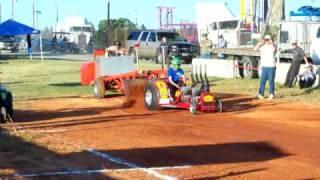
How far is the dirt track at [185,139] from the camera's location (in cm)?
898

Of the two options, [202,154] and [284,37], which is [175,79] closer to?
[202,154]

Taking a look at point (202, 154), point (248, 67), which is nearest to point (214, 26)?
point (248, 67)

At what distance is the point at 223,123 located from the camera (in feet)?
44.8

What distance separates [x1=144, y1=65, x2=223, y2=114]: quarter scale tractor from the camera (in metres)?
15.4

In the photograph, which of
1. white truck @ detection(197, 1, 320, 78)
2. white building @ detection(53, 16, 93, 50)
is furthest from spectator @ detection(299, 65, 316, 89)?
white building @ detection(53, 16, 93, 50)

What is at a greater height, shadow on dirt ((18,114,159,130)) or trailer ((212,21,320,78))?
trailer ((212,21,320,78))

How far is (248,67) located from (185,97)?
11.5 metres

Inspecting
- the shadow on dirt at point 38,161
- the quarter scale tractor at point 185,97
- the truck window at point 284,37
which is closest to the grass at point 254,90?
the truck window at point 284,37

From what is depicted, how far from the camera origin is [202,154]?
32.9ft

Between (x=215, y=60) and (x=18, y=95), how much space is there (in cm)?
996

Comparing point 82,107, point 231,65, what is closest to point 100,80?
point 82,107

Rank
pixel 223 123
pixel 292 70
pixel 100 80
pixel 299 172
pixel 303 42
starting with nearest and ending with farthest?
pixel 299 172 < pixel 223 123 < pixel 100 80 < pixel 292 70 < pixel 303 42

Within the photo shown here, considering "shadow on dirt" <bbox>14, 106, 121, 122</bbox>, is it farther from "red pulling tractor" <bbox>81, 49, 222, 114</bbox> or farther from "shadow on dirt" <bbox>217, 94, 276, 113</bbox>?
"shadow on dirt" <bbox>217, 94, 276, 113</bbox>

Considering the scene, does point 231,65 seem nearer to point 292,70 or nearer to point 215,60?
point 215,60
